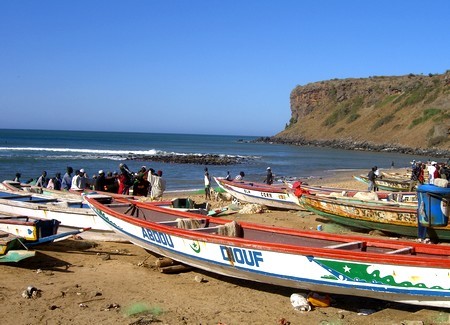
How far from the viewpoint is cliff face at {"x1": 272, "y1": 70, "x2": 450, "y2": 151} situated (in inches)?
3049

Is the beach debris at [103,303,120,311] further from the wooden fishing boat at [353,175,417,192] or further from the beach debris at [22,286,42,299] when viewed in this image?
the wooden fishing boat at [353,175,417,192]

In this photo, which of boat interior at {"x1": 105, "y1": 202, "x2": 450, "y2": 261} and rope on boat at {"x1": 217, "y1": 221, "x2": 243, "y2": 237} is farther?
rope on boat at {"x1": 217, "y1": 221, "x2": 243, "y2": 237}

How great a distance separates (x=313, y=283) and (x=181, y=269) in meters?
3.10

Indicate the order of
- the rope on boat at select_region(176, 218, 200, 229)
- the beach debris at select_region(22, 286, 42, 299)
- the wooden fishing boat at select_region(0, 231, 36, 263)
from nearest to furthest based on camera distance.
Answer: the beach debris at select_region(22, 286, 42, 299)
the wooden fishing boat at select_region(0, 231, 36, 263)
the rope on boat at select_region(176, 218, 200, 229)

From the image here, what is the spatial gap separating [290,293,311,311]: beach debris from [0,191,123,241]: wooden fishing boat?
553 centimetres

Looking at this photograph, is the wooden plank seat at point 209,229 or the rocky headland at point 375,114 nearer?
the wooden plank seat at point 209,229

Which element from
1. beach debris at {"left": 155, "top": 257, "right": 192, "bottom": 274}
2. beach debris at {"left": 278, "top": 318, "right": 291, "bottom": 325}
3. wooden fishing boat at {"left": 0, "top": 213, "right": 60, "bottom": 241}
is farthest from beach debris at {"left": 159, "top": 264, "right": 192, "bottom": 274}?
beach debris at {"left": 278, "top": 318, "right": 291, "bottom": 325}

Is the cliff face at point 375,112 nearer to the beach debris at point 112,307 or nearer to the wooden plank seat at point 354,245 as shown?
the wooden plank seat at point 354,245

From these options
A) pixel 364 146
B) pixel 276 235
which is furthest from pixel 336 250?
pixel 364 146

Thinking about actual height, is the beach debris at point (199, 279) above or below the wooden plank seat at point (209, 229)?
below

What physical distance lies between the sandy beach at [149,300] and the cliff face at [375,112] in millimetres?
64668

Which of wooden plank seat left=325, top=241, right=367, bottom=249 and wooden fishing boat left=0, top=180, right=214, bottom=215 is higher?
wooden plank seat left=325, top=241, right=367, bottom=249

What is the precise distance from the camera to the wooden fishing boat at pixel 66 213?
40.3ft

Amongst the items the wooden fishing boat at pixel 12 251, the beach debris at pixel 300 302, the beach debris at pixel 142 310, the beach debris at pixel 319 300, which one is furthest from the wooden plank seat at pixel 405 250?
the wooden fishing boat at pixel 12 251
